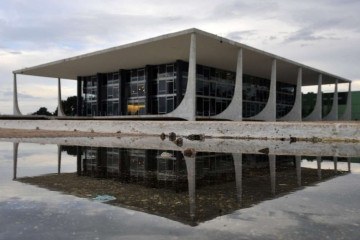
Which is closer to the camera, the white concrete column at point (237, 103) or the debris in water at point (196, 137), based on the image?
the debris in water at point (196, 137)

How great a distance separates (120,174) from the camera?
411 inches

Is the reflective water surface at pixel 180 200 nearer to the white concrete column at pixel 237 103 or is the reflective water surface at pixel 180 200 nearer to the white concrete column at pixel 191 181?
the white concrete column at pixel 191 181

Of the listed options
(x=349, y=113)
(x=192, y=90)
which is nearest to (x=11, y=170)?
(x=192, y=90)

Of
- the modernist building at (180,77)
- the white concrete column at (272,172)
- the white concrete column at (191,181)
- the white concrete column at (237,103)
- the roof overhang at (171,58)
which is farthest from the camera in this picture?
the white concrete column at (237,103)

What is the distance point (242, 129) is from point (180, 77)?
18.7m

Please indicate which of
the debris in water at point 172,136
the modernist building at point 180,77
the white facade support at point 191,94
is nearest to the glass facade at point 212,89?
the modernist building at point 180,77

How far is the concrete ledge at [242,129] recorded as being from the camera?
2214cm

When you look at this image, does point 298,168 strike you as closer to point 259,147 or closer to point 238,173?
point 238,173

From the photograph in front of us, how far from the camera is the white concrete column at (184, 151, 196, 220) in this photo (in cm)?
629

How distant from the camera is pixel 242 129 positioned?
80.3ft

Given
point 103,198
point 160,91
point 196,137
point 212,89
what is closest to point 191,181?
point 103,198

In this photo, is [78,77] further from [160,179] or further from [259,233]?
[259,233]

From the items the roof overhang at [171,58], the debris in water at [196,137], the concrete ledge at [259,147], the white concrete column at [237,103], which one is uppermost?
the roof overhang at [171,58]

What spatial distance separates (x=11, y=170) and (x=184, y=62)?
32623 mm
